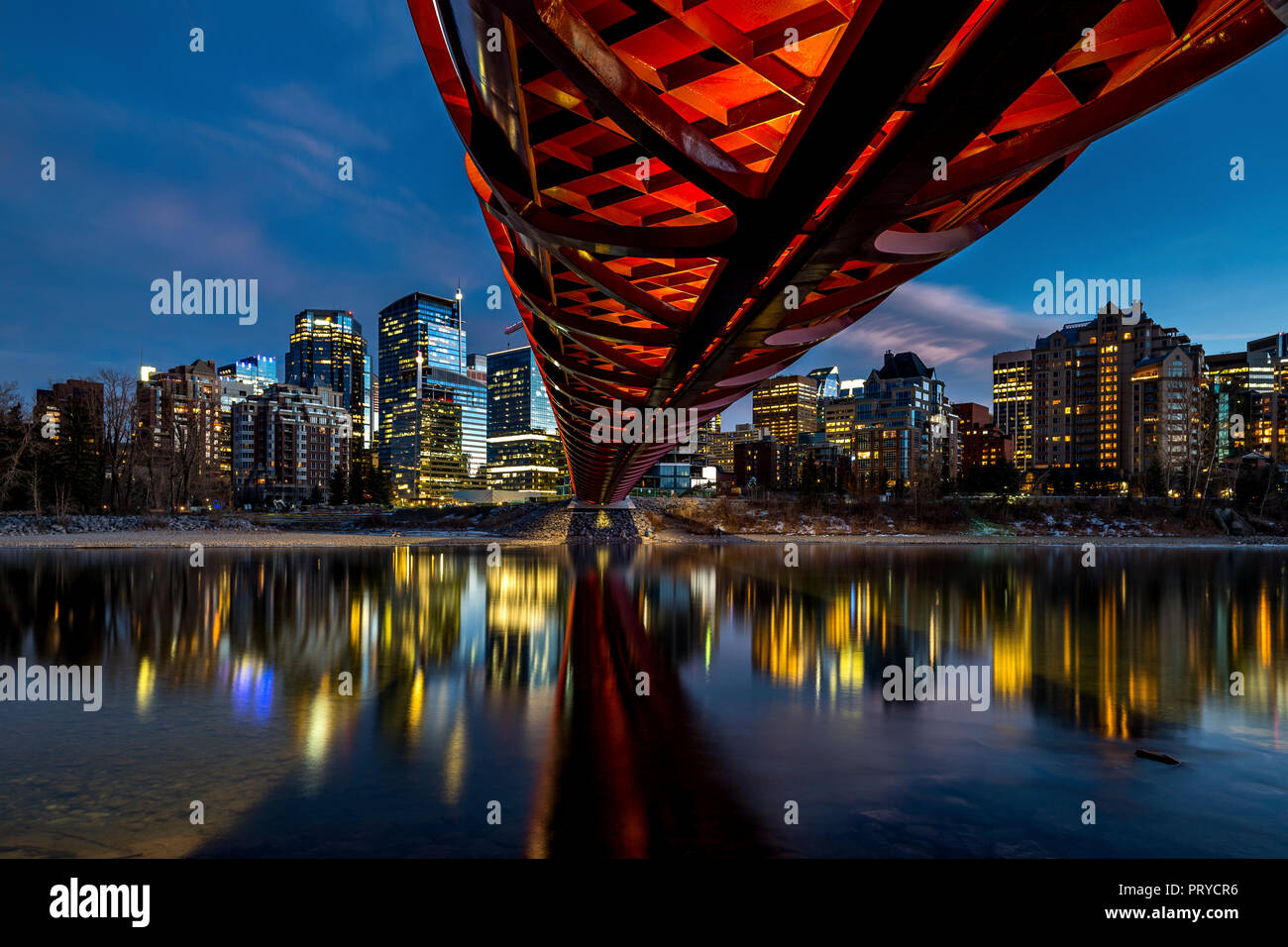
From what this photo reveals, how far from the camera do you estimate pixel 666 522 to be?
68.1m

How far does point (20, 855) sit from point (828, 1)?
11.0m

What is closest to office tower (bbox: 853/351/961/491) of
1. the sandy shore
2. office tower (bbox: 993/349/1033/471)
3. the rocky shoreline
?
office tower (bbox: 993/349/1033/471)

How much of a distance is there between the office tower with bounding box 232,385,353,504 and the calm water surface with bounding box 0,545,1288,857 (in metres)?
156

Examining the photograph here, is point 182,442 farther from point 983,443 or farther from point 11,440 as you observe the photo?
point 983,443

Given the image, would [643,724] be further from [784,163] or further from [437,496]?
[437,496]

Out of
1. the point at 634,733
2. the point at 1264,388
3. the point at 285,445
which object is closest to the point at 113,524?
the point at 634,733

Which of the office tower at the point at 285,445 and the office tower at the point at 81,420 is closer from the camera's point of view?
the office tower at the point at 81,420

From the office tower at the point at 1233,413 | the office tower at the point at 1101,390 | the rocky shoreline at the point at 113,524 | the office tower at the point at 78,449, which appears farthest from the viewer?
the office tower at the point at 1101,390

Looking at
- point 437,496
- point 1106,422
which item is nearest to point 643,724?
point 1106,422

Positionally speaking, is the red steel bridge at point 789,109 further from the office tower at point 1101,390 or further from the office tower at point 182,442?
the office tower at point 1101,390

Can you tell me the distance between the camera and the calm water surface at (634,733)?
649cm

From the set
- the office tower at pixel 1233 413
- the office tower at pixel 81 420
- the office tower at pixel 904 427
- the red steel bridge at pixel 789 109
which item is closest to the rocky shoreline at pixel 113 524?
the office tower at pixel 81 420

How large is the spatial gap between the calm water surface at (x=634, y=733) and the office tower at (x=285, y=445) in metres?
156
